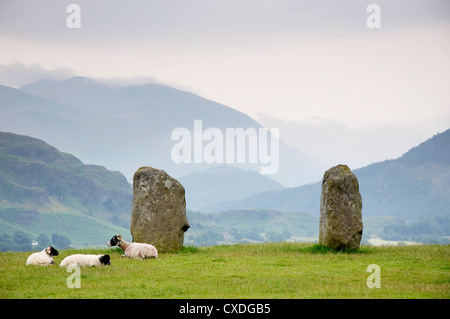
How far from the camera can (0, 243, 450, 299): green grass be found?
21.5 m

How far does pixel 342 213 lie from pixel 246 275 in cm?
1050

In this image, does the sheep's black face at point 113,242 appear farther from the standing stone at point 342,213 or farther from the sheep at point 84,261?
the standing stone at point 342,213

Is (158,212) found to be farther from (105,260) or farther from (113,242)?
(105,260)

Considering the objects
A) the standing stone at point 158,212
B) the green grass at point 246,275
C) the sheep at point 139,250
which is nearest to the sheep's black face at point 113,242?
the sheep at point 139,250

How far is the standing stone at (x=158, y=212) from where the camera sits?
34688 millimetres

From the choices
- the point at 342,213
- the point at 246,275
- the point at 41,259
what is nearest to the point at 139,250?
the point at 41,259

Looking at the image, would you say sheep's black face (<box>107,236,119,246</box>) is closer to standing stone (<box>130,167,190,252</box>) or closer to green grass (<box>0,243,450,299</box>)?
green grass (<box>0,243,450,299</box>)

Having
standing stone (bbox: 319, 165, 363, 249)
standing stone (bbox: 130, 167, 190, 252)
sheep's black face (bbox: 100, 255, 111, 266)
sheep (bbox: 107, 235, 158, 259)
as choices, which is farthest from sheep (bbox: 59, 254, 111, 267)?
standing stone (bbox: 319, 165, 363, 249)

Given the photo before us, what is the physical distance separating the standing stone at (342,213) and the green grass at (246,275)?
0.71 m

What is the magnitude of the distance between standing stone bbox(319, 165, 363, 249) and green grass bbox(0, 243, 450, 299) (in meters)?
0.71
